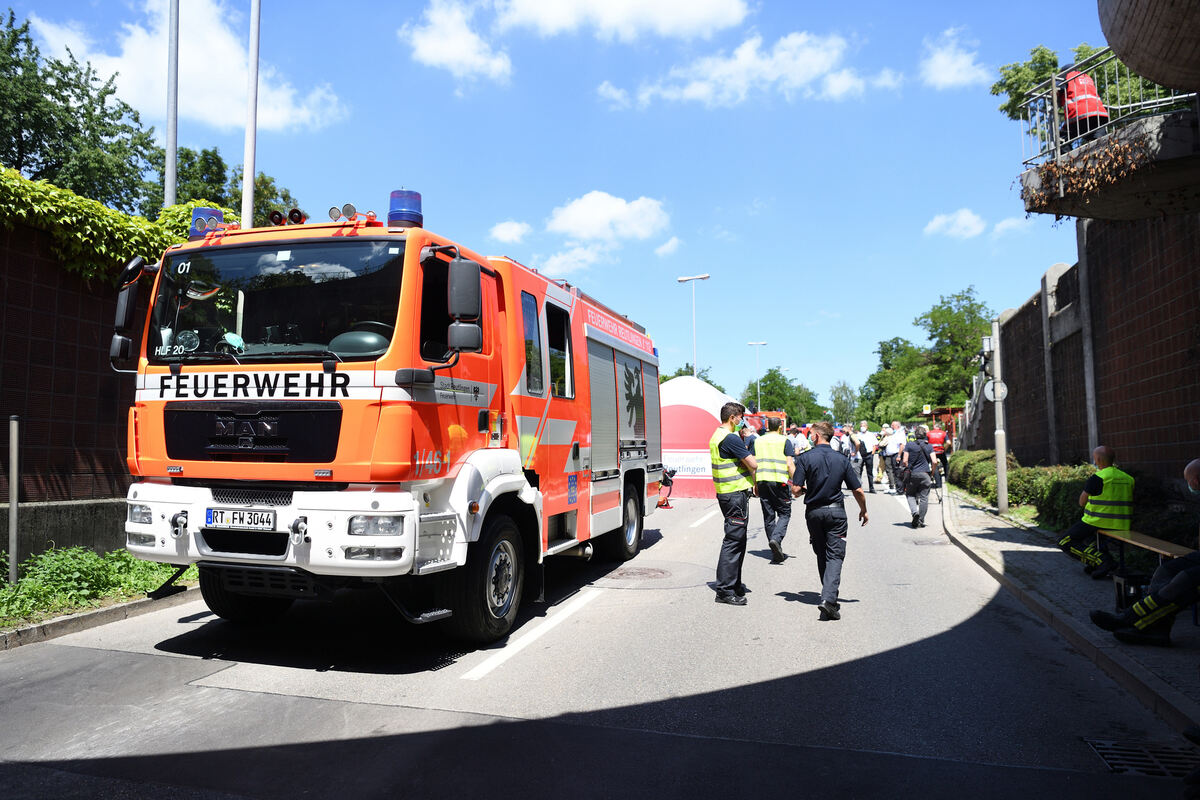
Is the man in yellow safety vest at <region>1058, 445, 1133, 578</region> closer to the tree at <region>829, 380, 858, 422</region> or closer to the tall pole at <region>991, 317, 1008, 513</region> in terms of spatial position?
the tall pole at <region>991, 317, 1008, 513</region>

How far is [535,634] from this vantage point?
685 cm

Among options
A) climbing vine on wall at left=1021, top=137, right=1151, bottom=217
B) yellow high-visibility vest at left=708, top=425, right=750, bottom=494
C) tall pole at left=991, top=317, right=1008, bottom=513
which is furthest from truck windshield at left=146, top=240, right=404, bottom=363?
tall pole at left=991, top=317, right=1008, bottom=513

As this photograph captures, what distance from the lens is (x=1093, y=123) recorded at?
34.3 ft

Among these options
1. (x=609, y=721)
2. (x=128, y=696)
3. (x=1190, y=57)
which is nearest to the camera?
(x=609, y=721)

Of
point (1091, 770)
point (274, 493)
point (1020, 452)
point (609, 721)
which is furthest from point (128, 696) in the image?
point (1020, 452)

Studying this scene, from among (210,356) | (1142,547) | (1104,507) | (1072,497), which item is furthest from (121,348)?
(1072,497)

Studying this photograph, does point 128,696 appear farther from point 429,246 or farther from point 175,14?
point 175,14

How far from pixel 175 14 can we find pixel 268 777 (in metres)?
10.3

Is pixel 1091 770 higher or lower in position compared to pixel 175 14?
lower

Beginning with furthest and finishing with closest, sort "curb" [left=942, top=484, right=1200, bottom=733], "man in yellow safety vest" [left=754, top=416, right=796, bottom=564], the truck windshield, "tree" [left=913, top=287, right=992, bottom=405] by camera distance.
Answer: "tree" [left=913, top=287, right=992, bottom=405], "man in yellow safety vest" [left=754, top=416, right=796, bottom=564], the truck windshield, "curb" [left=942, top=484, right=1200, bottom=733]

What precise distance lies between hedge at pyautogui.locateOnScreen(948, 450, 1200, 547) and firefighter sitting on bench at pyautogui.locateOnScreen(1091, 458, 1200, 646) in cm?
246

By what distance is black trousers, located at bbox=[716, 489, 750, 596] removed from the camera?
26.5 ft

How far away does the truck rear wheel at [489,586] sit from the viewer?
235 inches

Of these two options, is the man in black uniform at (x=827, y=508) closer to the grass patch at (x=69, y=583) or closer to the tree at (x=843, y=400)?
the grass patch at (x=69, y=583)
